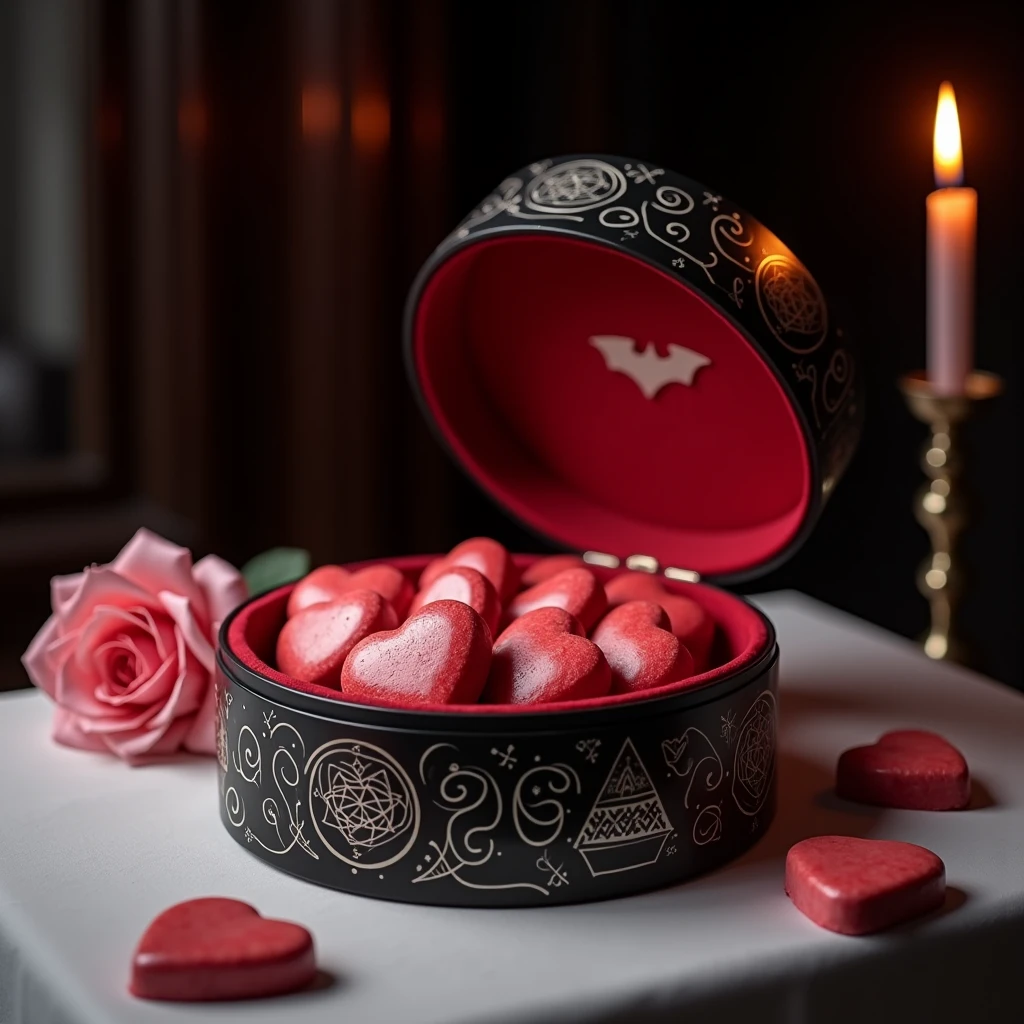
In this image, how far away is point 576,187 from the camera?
73 centimetres

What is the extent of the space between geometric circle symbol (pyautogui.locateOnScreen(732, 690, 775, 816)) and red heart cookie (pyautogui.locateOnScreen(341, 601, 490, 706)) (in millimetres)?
123

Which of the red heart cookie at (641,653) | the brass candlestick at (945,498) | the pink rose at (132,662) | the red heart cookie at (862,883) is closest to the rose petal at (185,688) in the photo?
the pink rose at (132,662)

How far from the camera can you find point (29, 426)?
5.02 feet

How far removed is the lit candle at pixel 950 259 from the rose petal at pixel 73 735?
0.59 meters

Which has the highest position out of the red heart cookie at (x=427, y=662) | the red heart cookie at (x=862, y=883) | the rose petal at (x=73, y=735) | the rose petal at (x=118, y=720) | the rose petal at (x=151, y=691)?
the red heart cookie at (x=427, y=662)

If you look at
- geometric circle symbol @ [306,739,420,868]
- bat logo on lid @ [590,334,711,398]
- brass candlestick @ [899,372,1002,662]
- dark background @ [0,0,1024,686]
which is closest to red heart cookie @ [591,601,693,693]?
geometric circle symbol @ [306,739,420,868]

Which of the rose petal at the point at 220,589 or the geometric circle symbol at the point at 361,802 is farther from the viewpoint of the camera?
the rose petal at the point at 220,589

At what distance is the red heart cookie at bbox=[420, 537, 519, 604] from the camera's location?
0.77m

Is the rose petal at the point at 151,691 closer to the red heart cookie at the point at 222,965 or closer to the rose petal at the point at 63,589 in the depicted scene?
the rose petal at the point at 63,589

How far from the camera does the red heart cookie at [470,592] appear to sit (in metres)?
0.70

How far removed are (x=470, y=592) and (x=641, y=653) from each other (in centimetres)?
10

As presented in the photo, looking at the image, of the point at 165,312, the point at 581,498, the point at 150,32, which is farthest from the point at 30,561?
the point at 581,498

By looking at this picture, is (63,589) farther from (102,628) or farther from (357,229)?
(357,229)

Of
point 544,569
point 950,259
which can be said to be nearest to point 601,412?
point 544,569
